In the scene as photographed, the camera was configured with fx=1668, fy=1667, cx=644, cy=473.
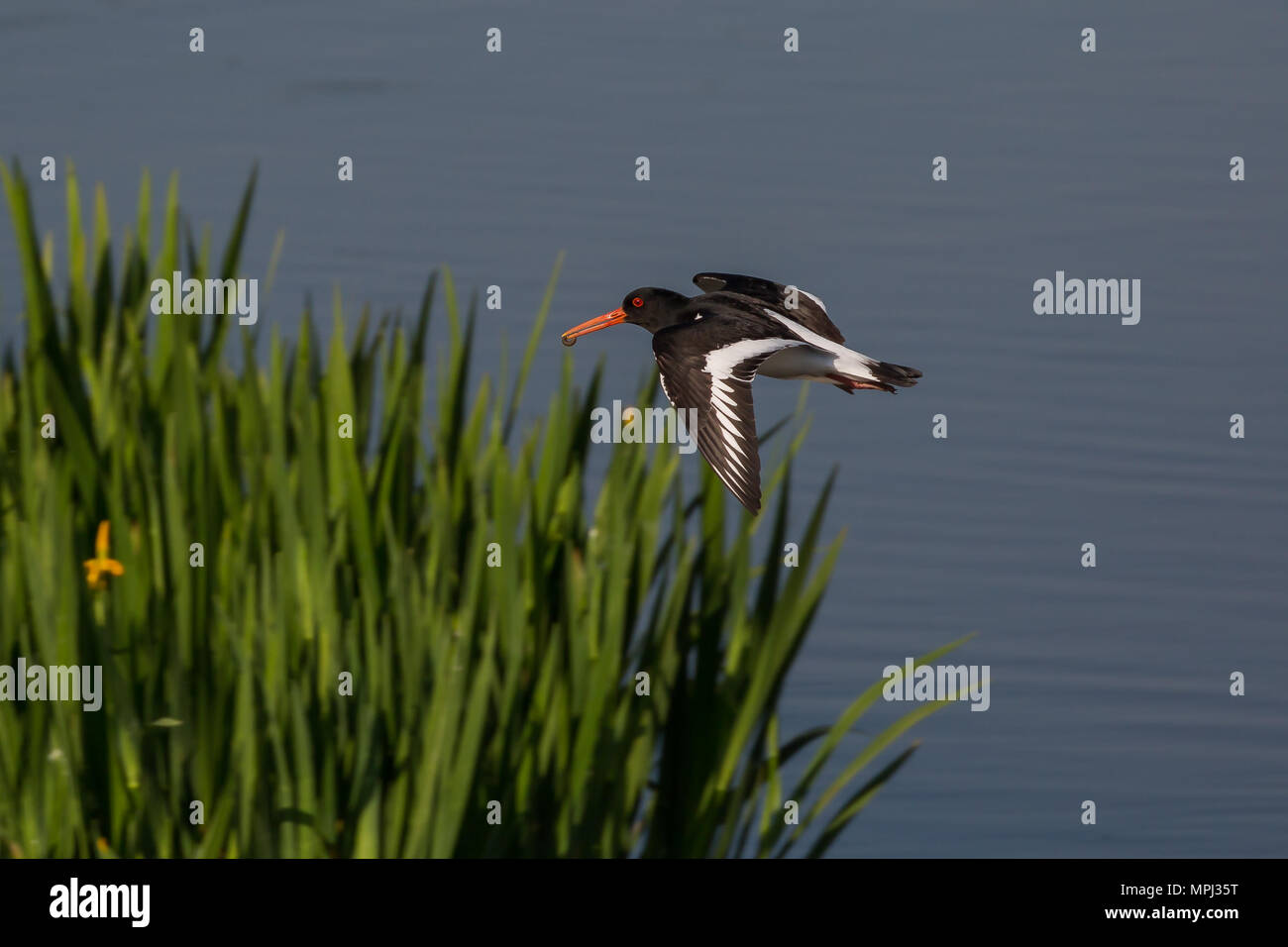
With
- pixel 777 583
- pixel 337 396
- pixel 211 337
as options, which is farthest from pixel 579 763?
pixel 211 337

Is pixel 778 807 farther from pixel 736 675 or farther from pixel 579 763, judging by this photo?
pixel 579 763

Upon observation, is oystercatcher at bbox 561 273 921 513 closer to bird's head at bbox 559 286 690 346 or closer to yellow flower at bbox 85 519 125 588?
bird's head at bbox 559 286 690 346

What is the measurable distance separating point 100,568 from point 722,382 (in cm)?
174

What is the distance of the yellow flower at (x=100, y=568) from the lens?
153 inches

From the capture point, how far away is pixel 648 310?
6152 millimetres

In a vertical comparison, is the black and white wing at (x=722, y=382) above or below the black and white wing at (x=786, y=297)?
below

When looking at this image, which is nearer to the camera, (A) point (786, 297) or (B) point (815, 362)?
(B) point (815, 362)

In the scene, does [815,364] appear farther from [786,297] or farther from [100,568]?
[100,568]

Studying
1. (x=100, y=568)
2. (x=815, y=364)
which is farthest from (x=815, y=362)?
(x=100, y=568)

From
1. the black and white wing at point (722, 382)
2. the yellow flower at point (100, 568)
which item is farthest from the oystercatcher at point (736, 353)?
the yellow flower at point (100, 568)

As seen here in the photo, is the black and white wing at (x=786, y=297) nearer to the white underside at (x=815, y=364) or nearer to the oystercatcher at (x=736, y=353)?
the oystercatcher at (x=736, y=353)

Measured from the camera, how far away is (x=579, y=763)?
3.83 m

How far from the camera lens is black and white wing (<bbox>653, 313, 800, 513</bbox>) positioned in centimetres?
429

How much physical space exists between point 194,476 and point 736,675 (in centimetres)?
144
